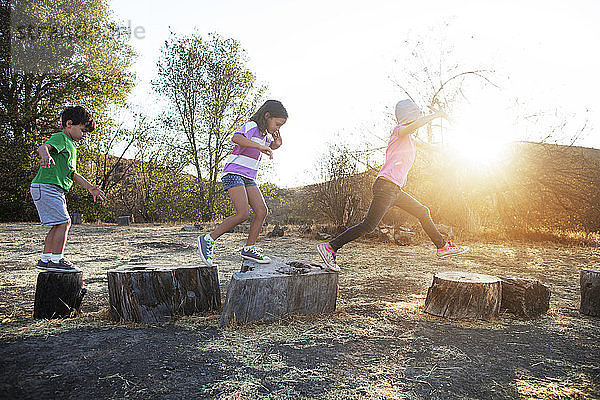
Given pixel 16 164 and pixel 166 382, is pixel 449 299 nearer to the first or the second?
pixel 166 382

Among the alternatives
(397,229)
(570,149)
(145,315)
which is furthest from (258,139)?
(570,149)

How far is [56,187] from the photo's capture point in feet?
11.5

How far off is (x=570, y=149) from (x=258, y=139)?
35.2 ft

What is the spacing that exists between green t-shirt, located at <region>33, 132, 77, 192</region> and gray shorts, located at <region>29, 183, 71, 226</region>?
61 mm

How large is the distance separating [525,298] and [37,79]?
61.2 feet

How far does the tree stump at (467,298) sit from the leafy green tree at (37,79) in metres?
16.2

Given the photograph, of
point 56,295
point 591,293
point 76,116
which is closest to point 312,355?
point 56,295

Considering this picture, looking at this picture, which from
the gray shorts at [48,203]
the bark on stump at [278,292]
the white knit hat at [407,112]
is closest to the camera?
the bark on stump at [278,292]

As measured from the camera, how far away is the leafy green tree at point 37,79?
49.9 ft

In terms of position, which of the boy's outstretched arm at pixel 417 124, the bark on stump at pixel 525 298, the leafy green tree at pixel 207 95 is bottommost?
the bark on stump at pixel 525 298

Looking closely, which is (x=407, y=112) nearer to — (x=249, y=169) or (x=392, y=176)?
(x=392, y=176)

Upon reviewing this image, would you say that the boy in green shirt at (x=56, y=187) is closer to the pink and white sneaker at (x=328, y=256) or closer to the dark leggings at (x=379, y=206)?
the pink and white sneaker at (x=328, y=256)

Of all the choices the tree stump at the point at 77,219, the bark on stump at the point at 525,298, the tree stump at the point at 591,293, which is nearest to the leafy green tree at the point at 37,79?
the tree stump at the point at 77,219

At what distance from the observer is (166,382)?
2084mm
